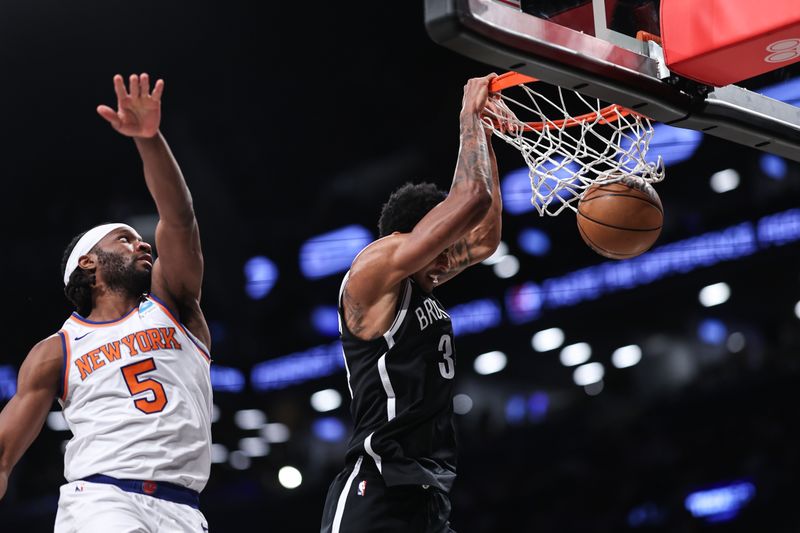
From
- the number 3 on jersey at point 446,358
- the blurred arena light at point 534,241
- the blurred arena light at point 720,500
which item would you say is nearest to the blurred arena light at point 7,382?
the blurred arena light at point 534,241

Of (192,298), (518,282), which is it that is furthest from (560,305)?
(192,298)

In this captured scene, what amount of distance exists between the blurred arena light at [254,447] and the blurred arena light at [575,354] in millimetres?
3628

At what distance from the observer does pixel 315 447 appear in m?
12.0

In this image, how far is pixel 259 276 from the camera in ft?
37.4

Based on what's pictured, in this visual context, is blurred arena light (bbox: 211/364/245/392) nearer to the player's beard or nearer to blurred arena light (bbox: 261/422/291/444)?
blurred arena light (bbox: 261/422/291/444)

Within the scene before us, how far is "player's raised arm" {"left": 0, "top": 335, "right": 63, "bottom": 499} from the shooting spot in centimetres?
340

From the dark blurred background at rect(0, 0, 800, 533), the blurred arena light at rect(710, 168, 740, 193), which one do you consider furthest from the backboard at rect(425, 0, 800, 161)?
the blurred arena light at rect(710, 168, 740, 193)

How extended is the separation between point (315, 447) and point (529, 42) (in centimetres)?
968

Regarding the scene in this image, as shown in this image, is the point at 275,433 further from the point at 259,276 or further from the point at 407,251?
the point at 407,251

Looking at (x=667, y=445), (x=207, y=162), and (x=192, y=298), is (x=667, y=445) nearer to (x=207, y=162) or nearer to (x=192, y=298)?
(x=207, y=162)

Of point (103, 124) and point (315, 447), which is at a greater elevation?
point (103, 124)

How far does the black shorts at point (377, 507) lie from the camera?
10.1 ft

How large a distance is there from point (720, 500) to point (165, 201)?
29.0 ft

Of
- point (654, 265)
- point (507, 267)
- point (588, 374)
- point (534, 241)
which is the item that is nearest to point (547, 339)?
point (588, 374)
